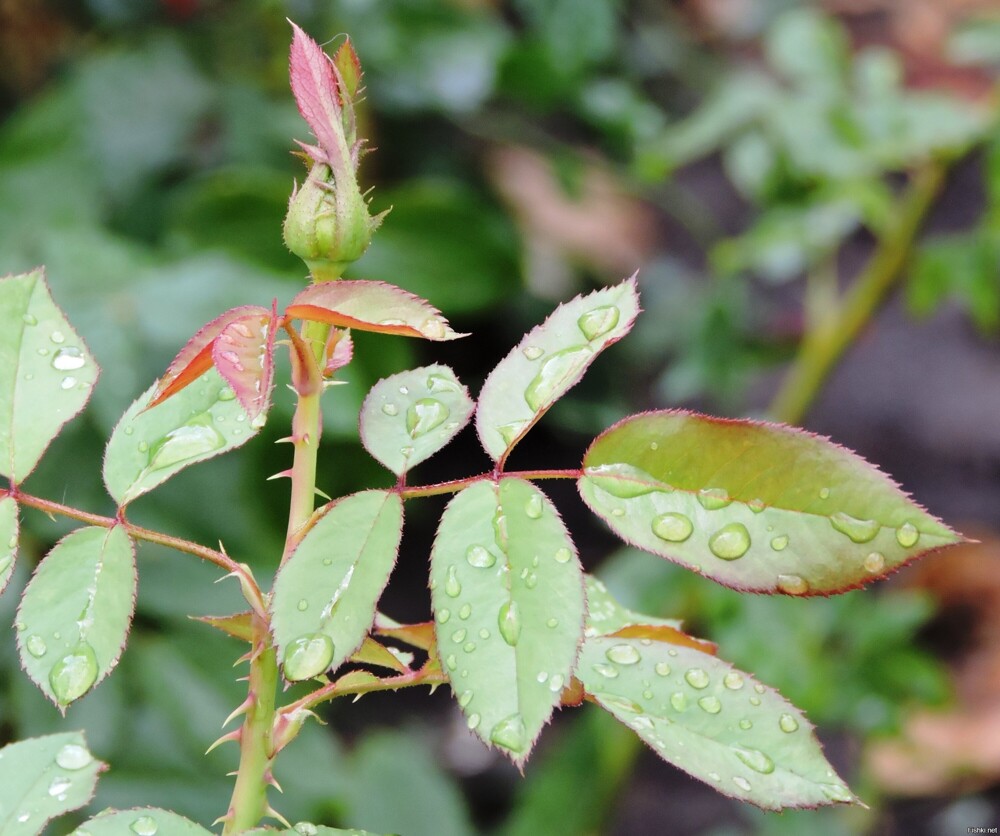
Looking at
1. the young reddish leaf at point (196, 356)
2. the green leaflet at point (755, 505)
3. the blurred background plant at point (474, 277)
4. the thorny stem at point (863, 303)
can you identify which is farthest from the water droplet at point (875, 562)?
the thorny stem at point (863, 303)

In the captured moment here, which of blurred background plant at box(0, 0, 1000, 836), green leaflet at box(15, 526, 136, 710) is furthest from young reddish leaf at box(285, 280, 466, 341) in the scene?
blurred background plant at box(0, 0, 1000, 836)

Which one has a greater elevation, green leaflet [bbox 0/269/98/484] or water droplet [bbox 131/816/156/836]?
green leaflet [bbox 0/269/98/484]

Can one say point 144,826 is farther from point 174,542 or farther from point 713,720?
point 713,720

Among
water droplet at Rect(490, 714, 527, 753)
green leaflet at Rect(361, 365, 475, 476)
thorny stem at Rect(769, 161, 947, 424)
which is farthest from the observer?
thorny stem at Rect(769, 161, 947, 424)

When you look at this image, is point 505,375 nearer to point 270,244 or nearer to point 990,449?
point 270,244

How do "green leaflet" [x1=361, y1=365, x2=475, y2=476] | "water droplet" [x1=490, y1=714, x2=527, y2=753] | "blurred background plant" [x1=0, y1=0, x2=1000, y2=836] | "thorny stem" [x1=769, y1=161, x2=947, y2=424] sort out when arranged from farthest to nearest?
"thorny stem" [x1=769, y1=161, x2=947, y2=424], "blurred background plant" [x1=0, y1=0, x2=1000, y2=836], "green leaflet" [x1=361, y1=365, x2=475, y2=476], "water droplet" [x1=490, y1=714, x2=527, y2=753]

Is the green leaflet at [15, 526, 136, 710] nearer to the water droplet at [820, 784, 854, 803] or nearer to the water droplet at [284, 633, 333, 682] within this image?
the water droplet at [284, 633, 333, 682]

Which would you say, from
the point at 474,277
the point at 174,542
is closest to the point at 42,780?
the point at 174,542

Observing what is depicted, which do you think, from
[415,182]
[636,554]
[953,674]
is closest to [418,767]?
[636,554]
